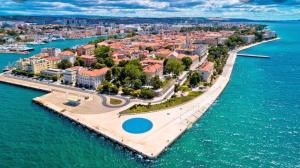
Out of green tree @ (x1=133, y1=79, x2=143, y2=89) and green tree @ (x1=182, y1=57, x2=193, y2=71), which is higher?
green tree @ (x1=182, y1=57, x2=193, y2=71)

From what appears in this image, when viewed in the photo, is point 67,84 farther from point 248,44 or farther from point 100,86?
point 248,44

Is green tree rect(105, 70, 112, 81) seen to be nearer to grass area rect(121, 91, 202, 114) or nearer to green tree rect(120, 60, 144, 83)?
green tree rect(120, 60, 144, 83)

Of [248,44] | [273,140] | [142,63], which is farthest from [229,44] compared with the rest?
[273,140]

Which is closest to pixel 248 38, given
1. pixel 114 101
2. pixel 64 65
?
pixel 64 65

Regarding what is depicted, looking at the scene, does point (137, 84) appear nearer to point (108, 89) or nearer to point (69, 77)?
point (108, 89)

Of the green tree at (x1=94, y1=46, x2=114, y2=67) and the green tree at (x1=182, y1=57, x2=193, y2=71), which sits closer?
the green tree at (x1=94, y1=46, x2=114, y2=67)

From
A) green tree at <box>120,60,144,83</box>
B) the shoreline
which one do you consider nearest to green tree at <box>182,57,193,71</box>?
green tree at <box>120,60,144,83</box>
